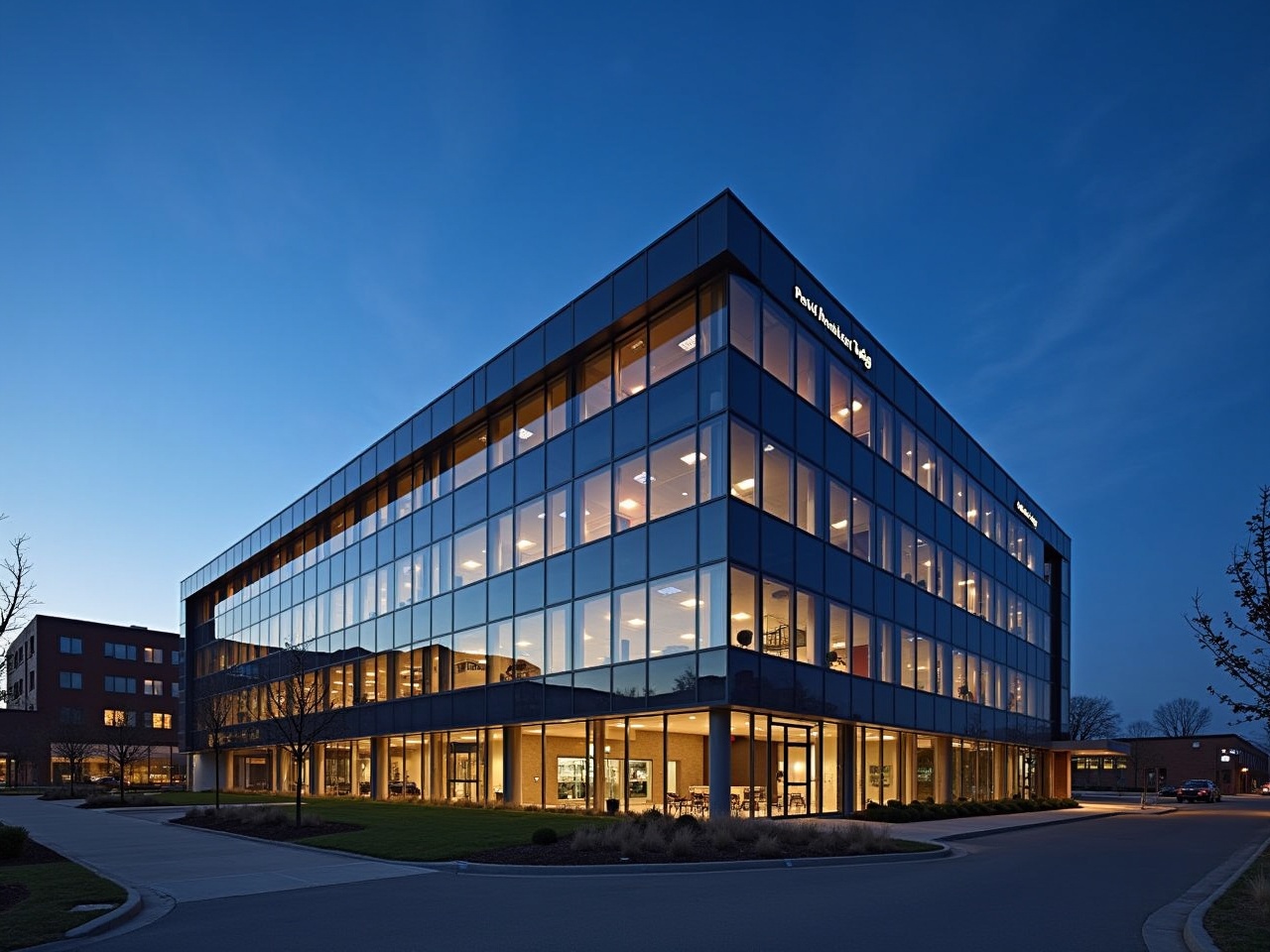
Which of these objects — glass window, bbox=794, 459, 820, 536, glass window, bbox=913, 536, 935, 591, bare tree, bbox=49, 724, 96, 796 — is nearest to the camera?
glass window, bbox=794, 459, 820, 536

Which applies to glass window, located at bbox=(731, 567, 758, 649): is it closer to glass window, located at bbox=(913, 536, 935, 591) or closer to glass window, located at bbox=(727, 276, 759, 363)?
glass window, located at bbox=(727, 276, 759, 363)

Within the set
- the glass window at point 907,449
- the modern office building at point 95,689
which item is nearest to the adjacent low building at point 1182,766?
the glass window at point 907,449

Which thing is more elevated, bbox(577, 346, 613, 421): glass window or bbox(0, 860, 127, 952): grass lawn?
bbox(577, 346, 613, 421): glass window

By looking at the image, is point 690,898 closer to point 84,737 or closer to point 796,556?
point 796,556

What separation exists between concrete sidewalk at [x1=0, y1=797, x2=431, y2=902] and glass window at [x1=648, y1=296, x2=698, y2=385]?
→ 15.6m

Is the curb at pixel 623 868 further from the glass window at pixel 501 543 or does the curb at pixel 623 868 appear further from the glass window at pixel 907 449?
the glass window at pixel 907 449

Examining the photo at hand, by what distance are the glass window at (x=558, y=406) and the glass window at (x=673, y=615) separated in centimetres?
758

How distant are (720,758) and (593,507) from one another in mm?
8835

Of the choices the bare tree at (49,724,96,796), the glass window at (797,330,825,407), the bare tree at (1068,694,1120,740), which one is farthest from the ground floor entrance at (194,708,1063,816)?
the bare tree at (1068,694,1120,740)

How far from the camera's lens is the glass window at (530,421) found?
34906mm

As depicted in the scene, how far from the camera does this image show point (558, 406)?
34062 mm

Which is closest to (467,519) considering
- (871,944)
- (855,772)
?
(855,772)

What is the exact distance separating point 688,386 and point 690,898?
16615 mm

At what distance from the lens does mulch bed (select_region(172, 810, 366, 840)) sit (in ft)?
80.1
